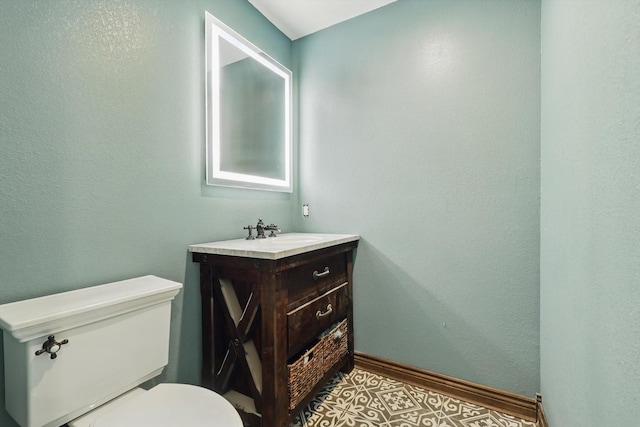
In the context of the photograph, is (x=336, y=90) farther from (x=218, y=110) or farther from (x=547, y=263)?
(x=547, y=263)

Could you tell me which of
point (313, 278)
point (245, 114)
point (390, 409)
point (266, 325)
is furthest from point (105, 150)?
point (390, 409)

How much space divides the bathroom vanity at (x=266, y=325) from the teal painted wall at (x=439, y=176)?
437mm

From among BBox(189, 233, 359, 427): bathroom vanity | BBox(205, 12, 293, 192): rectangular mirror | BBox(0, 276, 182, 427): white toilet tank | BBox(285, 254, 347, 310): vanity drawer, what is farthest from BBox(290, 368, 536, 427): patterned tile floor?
BBox(205, 12, 293, 192): rectangular mirror

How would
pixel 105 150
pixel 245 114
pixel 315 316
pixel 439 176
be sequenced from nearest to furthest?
pixel 105 150
pixel 315 316
pixel 439 176
pixel 245 114

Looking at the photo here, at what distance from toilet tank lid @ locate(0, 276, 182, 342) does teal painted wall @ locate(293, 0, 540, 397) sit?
125cm

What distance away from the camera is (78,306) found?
34.1 inches

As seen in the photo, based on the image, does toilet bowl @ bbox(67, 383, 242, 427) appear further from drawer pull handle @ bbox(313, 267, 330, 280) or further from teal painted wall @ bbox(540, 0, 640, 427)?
teal painted wall @ bbox(540, 0, 640, 427)

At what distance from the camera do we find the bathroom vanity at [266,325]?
1.24 meters

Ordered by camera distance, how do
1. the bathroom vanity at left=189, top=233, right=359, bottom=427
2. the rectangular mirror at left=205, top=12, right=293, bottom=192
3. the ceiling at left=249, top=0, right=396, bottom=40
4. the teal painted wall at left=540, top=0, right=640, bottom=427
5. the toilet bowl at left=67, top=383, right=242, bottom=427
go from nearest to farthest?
the teal painted wall at left=540, top=0, right=640, bottom=427 < the toilet bowl at left=67, top=383, right=242, bottom=427 < the bathroom vanity at left=189, top=233, right=359, bottom=427 < the rectangular mirror at left=205, top=12, right=293, bottom=192 < the ceiling at left=249, top=0, right=396, bottom=40

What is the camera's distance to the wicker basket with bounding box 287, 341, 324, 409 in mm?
1324

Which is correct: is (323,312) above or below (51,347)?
below

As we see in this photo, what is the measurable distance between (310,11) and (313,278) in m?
1.76

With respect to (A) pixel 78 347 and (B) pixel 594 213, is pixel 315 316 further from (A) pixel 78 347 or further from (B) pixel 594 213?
(B) pixel 594 213

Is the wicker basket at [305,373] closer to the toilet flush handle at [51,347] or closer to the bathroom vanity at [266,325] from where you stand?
the bathroom vanity at [266,325]
